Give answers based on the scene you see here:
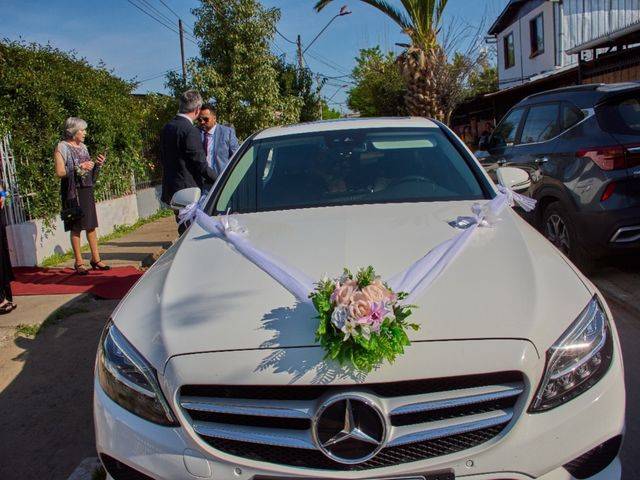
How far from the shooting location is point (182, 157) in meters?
5.67

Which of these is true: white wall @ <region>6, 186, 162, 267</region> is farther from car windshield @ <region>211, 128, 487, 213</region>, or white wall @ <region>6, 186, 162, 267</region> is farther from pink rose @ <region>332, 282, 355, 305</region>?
pink rose @ <region>332, 282, 355, 305</region>

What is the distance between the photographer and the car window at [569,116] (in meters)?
5.31

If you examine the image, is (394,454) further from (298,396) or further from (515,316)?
(515,316)

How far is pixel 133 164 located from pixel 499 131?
6.63 m

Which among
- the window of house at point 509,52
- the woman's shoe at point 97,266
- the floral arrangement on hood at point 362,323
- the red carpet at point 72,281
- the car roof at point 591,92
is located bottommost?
the red carpet at point 72,281

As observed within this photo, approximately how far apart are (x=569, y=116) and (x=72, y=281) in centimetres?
538

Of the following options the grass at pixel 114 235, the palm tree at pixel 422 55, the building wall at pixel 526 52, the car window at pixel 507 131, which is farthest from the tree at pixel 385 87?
the car window at pixel 507 131

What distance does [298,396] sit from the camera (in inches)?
72.6

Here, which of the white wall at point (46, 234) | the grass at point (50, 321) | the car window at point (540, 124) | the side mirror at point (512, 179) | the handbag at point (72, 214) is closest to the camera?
the side mirror at point (512, 179)

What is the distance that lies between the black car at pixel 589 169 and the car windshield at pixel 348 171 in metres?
1.94

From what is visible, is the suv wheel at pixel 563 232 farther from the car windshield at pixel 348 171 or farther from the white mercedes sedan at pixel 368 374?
the white mercedes sedan at pixel 368 374

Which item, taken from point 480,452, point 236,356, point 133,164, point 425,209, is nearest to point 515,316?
point 480,452

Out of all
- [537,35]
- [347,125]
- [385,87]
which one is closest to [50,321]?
[347,125]

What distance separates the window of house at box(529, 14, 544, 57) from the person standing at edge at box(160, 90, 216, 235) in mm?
19472
